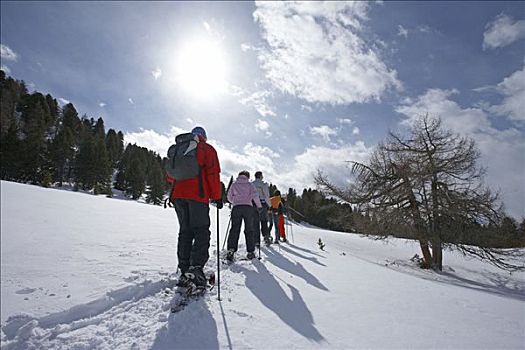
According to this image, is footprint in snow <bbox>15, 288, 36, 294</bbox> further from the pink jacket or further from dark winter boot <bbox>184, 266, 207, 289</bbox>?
the pink jacket

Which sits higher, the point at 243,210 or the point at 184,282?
the point at 243,210

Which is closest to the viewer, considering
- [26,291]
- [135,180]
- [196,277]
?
[26,291]

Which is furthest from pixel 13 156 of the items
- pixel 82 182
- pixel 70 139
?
pixel 70 139

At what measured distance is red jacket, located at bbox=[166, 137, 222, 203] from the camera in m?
3.78

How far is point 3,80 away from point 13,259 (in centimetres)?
8849

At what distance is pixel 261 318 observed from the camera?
2881 millimetres

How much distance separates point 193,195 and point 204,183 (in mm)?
244

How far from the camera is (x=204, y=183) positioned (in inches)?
152

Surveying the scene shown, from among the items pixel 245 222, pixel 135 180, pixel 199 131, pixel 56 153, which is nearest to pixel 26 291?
pixel 199 131

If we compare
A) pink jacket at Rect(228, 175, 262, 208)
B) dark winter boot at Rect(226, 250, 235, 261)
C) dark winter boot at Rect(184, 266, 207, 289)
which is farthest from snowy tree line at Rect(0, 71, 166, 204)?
dark winter boot at Rect(184, 266, 207, 289)

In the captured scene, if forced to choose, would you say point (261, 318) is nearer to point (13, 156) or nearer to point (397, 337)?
point (397, 337)

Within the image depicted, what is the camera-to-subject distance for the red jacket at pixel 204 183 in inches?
149

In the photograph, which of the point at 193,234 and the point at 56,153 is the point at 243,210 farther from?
the point at 56,153

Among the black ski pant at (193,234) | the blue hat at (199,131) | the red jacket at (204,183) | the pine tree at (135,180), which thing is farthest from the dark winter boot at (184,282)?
the pine tree at (135,180)
